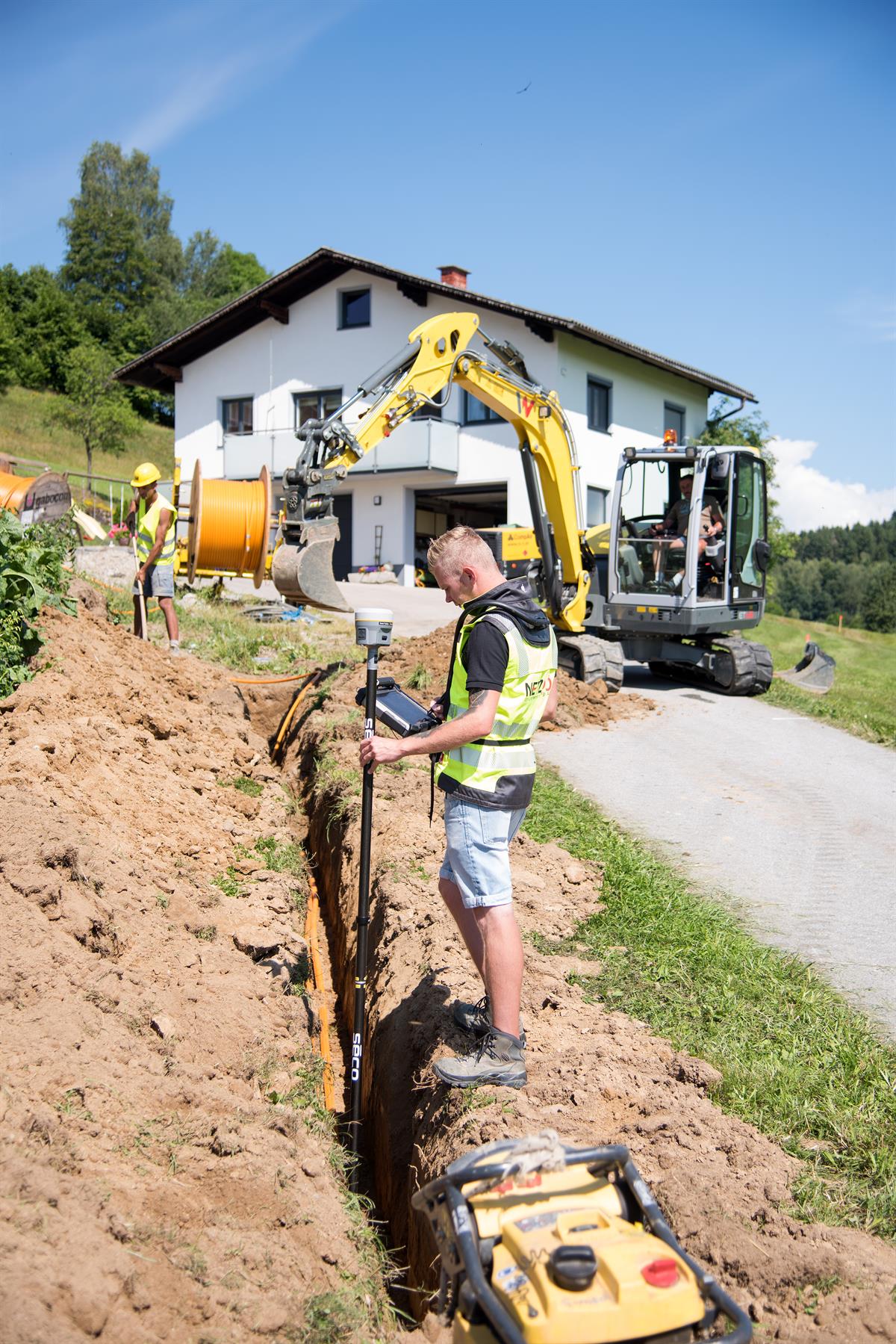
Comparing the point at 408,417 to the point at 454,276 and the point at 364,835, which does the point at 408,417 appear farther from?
the point at 454,276

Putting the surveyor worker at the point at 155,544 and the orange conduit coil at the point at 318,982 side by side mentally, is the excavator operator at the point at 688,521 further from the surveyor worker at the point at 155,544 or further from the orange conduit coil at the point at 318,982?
the orange conduit coil at the point at 318,982

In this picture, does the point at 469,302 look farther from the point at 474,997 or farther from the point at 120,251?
the point at 120,251

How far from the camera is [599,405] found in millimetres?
28031

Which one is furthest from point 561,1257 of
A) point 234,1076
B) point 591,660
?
point 591,660

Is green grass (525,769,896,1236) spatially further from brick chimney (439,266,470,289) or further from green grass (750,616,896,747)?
brick chimney (439,266,470,289)

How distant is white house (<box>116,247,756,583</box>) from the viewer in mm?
26812

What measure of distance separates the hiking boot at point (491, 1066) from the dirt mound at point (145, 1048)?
633 millimetres

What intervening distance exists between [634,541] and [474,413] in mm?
14409

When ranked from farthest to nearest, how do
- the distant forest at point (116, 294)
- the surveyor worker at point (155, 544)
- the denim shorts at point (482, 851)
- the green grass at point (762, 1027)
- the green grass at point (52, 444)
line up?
the distant forest at point (116, 294) < the green grass at point (52, 444) < the surveyor worker at point (155, 544) < the denim shorts at point (482, 851) < the green grass at point (762, 1027)

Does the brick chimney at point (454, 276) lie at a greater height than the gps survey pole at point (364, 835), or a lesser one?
greater

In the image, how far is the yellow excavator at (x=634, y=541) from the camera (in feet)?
39.9

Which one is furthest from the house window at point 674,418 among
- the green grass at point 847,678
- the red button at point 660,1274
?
the red button at point 660,1274

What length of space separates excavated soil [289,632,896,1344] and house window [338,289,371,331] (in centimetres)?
2343

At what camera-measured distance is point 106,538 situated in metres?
24.3
